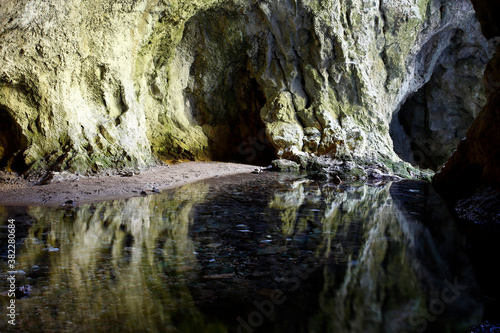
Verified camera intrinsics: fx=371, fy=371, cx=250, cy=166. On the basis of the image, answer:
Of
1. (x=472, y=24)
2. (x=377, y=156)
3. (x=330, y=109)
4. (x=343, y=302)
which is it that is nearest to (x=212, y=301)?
(x=343, y=302)

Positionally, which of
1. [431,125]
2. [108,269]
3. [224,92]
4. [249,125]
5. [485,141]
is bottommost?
[108,269]

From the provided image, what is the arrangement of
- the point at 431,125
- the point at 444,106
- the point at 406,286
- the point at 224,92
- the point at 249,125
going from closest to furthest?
the point at 406,286 < the point at 224,92 < the point at 249,125 < the point at 444,106 < the point at 431,125

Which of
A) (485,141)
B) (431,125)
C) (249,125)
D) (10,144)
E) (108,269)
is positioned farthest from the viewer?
(431,125)

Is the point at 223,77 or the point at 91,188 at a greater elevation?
the point at 223,77

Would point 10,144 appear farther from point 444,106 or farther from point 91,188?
point 444,106

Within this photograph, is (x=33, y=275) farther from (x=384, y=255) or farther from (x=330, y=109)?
(x=330, y=109)

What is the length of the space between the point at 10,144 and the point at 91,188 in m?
3.59

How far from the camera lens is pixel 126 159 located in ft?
35.1

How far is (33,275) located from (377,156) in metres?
13.2

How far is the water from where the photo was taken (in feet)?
8.66

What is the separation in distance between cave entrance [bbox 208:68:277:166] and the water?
Answer: 1137 cm

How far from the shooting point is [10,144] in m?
9.63

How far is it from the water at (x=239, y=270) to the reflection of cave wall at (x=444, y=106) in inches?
632

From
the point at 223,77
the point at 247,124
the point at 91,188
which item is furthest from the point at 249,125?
the point at 91,188
